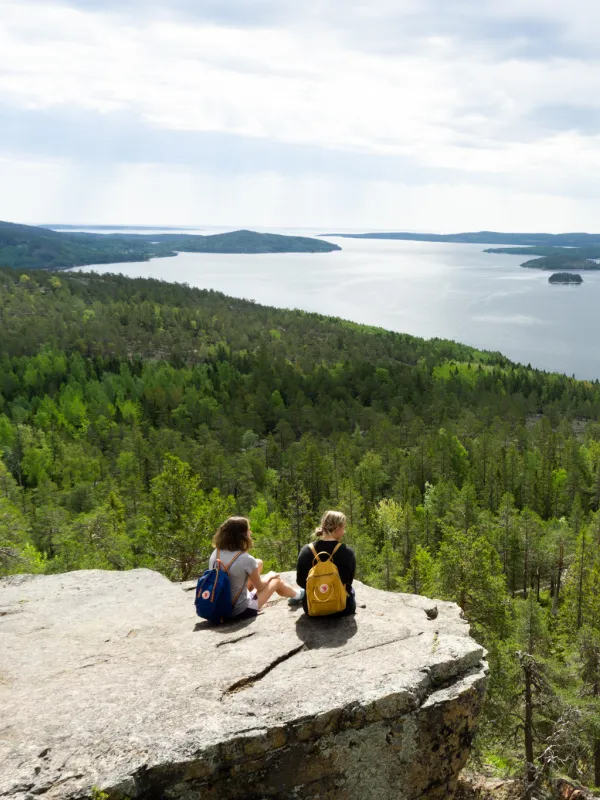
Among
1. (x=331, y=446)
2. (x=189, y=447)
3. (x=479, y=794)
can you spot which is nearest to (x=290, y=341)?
(x=331, y=446)

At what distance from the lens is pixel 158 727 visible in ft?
25.4

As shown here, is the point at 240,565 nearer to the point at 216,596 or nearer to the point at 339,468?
the point at 216,596

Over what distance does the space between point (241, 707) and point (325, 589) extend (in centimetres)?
259

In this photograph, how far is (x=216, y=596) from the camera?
10.7m

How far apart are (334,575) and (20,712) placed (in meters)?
4.96

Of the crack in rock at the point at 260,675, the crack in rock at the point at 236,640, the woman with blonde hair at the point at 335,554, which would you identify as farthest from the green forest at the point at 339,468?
the crack in rock at the point at 236,640

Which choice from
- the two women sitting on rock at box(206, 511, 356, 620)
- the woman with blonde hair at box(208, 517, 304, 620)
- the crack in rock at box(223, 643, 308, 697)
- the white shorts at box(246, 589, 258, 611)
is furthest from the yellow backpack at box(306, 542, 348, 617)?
the white shorts at box(246, 589, 258, 611)

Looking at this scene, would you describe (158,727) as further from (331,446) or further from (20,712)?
(331,446)

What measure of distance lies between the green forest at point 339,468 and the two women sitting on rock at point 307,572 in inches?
263

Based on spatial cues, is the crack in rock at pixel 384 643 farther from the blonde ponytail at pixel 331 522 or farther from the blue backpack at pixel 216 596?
the blue backpack at pixel 216 596

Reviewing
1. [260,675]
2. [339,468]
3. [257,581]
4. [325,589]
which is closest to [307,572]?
[325,589]

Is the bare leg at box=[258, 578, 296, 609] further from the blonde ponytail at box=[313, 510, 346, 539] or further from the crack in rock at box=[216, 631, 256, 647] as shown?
the blonde ponytail at box=[313, 510, 346, 539]

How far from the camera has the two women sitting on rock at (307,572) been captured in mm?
10266

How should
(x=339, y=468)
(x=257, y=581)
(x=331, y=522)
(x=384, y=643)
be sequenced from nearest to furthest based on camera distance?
(x=384, y=643) < (x=331, y=522) < (x=257, y=581) < (x=339, y=468)
